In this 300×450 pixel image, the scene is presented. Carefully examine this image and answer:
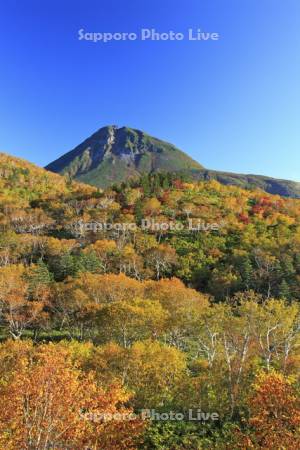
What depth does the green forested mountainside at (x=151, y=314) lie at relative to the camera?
19.2m

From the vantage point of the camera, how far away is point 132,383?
35.2 m

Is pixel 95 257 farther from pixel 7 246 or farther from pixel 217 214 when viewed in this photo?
pixel 217 214

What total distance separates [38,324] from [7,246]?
127 ft

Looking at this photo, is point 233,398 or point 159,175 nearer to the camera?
point 233,398

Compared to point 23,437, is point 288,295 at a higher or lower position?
lower

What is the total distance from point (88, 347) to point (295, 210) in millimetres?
119882

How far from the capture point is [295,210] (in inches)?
5733

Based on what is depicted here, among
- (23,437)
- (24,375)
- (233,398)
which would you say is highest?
(24,375)

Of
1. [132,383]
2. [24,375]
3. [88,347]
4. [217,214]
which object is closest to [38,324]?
[88,347]

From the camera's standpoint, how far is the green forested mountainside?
63.1 ft

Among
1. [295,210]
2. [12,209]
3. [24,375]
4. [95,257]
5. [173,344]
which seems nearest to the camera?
[24,375]

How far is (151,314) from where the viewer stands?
51.2 meters

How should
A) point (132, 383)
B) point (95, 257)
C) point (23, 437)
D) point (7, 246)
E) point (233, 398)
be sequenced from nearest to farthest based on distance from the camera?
point (23, 437) < point (233, 398) < point (132, 383) < point (95, 257) < point (7, 246)

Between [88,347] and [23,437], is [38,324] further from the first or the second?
[23,437]
